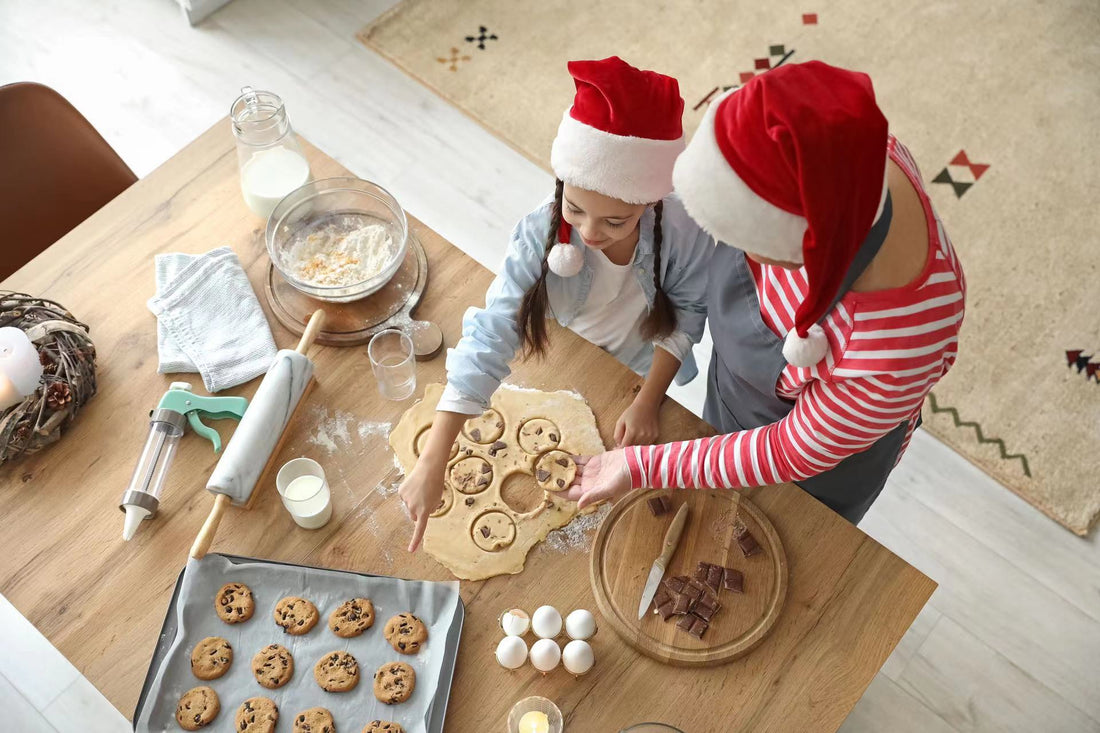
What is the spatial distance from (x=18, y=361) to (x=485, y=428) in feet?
2.28

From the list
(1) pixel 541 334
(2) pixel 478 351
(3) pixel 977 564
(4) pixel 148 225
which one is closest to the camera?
(2) pixel 478 351

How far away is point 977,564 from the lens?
2281 millimetres

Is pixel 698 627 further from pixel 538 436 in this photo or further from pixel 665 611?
pixel 538 436

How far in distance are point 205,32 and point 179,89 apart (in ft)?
0.83

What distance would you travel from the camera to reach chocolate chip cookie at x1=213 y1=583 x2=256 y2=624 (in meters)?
1.33

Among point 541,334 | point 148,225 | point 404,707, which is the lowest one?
point 404,707

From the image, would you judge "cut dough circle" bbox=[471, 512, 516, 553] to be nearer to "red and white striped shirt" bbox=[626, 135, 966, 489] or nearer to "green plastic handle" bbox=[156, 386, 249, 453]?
"red and white striped shirt" bbox=[626, 135, 966, 489]

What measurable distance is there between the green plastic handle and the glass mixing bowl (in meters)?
0.22

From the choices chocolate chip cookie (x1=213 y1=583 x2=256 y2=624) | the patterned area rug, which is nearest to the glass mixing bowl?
chocolate chip cookie (x1=213 y1=583 x2=256 y2=624)

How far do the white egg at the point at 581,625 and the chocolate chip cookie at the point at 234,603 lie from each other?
0.45m

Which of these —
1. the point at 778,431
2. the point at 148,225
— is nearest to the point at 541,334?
the point at 778,431

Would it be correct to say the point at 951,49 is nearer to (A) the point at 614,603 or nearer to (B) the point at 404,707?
(A) the point at 614,603

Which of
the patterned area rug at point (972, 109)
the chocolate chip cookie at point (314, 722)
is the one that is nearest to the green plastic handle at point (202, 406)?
the chocolate chip cookie at point (314, 722)

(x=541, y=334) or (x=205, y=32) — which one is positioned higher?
(x=541, y=334)
